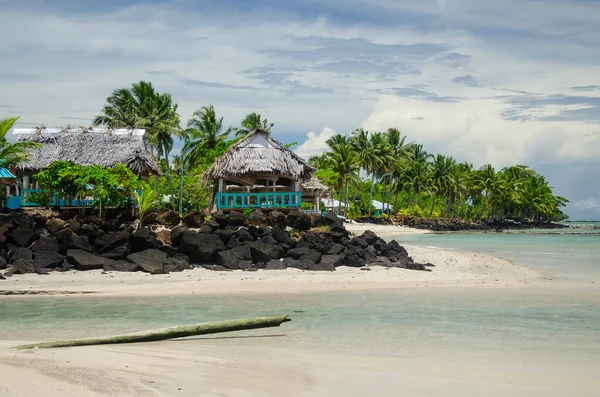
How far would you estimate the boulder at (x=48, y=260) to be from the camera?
56.5ft

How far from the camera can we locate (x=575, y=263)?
25.3 metres

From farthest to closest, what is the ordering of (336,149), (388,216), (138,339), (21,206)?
(388,216)
(336,149)
(21,206)
(138,339)

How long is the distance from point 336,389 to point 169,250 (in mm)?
13187

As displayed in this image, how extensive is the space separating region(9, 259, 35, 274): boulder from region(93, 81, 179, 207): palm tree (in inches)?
1193

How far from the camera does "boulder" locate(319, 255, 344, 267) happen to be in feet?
62.0

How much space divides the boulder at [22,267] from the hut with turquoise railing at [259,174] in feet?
38.2

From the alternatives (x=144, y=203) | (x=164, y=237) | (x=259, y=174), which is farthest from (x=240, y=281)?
(x=259, y=174)

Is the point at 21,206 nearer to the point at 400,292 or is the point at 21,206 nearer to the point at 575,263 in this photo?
the point at 400,292

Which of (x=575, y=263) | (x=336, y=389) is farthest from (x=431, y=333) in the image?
(x=575, y=263)

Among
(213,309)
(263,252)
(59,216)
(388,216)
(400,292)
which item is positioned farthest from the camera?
(388,216)

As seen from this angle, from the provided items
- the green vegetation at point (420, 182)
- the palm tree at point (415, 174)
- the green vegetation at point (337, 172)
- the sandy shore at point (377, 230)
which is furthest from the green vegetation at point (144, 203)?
the palm tree at point (415, 174)

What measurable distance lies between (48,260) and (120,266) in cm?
191

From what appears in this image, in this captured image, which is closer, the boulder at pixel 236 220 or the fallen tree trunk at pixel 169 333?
the fallen tree trunk at pixel 169 333

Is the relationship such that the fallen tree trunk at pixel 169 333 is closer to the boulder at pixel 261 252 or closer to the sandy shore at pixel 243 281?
the sandy shore at pixel 243 281
